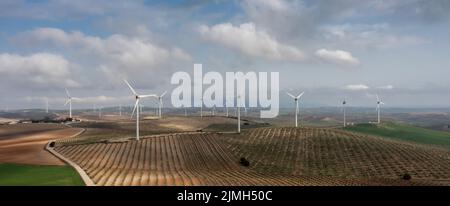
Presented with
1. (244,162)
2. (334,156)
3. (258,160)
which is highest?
(244,162)

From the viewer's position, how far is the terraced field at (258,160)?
186ft

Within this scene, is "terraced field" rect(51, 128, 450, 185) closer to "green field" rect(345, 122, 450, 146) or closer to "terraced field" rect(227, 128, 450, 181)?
"terraced field" rect(227, 128, 450, 181)

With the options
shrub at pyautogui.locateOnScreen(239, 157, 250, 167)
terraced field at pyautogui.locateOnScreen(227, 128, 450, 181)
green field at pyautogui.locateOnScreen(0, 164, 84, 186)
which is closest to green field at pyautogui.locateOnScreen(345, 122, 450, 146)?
terraced field at pyautogui.locateOnScreen(227, 128, 450, 181)

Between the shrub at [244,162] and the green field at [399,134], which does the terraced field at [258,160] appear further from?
the green field at [399,134]

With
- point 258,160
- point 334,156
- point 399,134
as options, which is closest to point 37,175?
point 258,160

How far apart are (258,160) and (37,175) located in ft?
128

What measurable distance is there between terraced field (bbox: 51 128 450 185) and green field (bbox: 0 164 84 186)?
255 centimetres

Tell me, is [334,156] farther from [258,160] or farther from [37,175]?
[37,175]

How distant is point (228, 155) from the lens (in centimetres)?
8256

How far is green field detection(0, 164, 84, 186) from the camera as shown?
4412 cm

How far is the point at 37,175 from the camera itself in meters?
50.6

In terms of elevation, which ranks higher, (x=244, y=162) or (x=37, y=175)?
(x=37, y=175)
